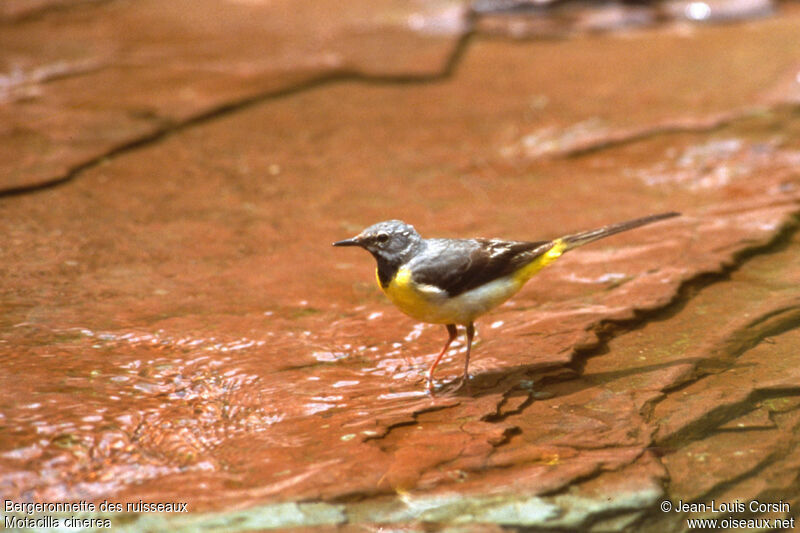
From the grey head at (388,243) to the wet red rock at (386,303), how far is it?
2.34 feet

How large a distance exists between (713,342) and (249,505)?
10.4ft

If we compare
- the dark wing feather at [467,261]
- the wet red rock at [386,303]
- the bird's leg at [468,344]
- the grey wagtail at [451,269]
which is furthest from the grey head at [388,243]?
the wet red rock at [386,303]

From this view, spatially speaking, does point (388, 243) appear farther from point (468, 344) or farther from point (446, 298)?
point (468, 344)

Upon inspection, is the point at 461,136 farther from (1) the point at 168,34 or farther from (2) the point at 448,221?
(1) the point at 168,34

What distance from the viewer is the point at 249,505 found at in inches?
158

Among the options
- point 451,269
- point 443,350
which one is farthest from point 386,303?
point 451,269

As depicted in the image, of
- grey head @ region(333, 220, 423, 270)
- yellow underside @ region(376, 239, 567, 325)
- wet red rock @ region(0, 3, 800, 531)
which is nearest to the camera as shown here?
wet red rock @ region(0, 3, 800, 531)

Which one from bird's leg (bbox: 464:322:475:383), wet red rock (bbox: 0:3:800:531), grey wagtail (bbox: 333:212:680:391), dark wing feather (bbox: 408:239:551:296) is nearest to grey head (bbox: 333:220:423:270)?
grey wagtail (bbox: 333:212:680:391)

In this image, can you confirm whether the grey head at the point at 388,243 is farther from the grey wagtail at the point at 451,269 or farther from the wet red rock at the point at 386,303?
the wet red rock at the point at 386,303

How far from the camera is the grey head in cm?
553

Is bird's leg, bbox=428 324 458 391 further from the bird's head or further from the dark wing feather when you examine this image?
the bird's head

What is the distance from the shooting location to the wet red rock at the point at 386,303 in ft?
14.1

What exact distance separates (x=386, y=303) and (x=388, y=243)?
1.12 meters

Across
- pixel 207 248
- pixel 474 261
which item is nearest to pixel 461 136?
pixel 207 248
